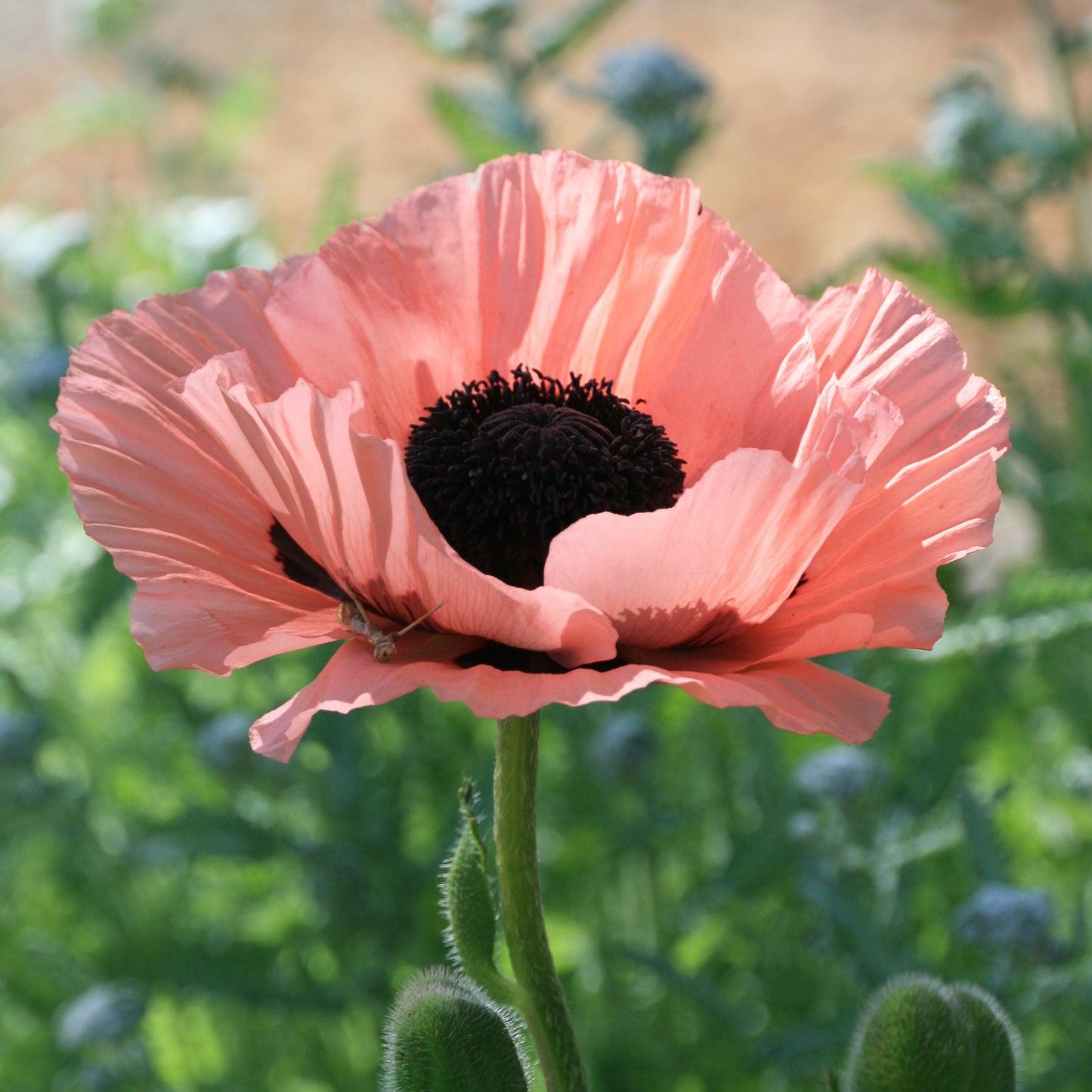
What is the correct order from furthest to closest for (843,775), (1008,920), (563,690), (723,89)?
(723,89) → (843,775) → (1008,920) → (563,690)

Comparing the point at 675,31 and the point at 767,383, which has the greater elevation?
the point at 675,31

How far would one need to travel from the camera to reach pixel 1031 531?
157 inches

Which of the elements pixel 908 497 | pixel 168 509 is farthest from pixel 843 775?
pixel 168 509

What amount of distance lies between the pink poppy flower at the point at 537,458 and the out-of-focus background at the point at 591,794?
537mm

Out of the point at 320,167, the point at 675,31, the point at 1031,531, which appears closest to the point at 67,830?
the point at 1031,531

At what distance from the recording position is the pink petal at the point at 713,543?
1.94ft

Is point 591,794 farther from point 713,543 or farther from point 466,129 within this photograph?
point 713,543

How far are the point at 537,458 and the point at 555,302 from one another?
17cm

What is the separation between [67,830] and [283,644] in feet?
5.11

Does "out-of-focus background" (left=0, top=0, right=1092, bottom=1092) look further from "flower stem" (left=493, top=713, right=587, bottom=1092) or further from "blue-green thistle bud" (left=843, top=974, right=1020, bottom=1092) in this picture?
"flower stem" (left=493, top=713, right=587, bottom=1092)

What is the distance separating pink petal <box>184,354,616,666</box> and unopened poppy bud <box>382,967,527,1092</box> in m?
0.16

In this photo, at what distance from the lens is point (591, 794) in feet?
6.57

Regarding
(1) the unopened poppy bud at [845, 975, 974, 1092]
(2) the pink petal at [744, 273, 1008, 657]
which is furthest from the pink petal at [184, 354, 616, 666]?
(1) the unopened poppy bud at [845, 975, 974, 1092]

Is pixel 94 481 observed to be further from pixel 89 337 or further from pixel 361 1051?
pixel 361 1051
